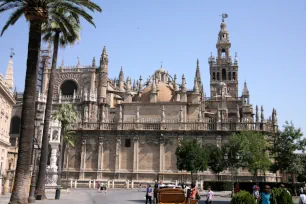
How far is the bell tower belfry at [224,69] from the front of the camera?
77562 mm

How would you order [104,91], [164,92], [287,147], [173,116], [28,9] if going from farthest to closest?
[104,91] → [164,92] → [173,116] → [287,147] → [28,9]

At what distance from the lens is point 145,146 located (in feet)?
149

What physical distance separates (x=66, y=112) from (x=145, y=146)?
14183mm

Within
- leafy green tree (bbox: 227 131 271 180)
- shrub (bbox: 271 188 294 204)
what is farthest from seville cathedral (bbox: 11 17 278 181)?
shrub (bbox: 271 188 294 204)

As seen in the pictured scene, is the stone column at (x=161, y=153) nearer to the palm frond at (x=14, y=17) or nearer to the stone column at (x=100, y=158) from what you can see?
the stone column at (x=100, y=158)

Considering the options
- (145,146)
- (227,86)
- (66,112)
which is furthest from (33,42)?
(227,86)

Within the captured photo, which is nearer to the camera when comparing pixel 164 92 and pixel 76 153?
pixel 76 153

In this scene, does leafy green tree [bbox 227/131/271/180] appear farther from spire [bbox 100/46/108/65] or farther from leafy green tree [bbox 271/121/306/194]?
spire [bbox 100/46/108/65]

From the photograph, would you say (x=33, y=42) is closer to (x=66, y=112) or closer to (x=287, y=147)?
(x=66, y=112)

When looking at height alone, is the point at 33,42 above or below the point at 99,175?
above

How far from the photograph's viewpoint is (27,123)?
589 inches

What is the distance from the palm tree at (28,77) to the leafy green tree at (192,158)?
76.0 ft

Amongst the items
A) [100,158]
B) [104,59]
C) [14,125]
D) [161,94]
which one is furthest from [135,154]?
[14,125]

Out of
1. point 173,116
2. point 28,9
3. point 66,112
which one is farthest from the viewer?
point 173,116
